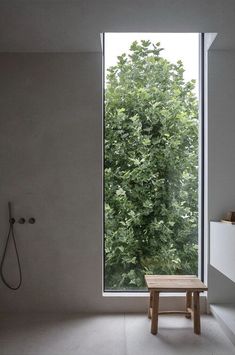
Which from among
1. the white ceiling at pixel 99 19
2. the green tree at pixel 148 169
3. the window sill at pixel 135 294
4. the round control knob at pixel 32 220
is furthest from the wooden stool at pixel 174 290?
the white ceiling at pixel 99 19

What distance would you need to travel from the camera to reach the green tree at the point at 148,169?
146 inches

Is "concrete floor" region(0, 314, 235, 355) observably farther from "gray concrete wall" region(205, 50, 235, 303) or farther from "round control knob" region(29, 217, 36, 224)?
"round control knob" region(29, 217, 36, 224)

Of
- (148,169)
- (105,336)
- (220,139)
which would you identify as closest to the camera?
(105,336)

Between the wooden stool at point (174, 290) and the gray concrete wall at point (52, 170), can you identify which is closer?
the wooden stool at point (174, 290)

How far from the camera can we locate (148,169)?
12.3 ft

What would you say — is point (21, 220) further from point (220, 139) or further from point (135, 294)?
point (220, 139)

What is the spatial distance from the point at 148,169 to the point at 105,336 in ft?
5.18

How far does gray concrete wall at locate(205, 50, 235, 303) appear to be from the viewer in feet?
11.6

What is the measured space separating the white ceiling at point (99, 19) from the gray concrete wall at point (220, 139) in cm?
22

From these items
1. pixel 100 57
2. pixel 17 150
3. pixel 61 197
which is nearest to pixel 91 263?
pixel 61 197

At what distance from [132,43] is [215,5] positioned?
3.63ft

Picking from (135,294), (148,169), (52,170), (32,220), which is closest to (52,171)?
(52,170)

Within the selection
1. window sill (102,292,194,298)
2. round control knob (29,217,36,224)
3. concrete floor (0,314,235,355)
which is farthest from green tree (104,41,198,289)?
round control knob (29,217,36,224)

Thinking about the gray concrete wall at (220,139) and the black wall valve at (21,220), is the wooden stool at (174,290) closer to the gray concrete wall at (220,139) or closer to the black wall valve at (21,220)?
the gray concrete wall at (220,139)
